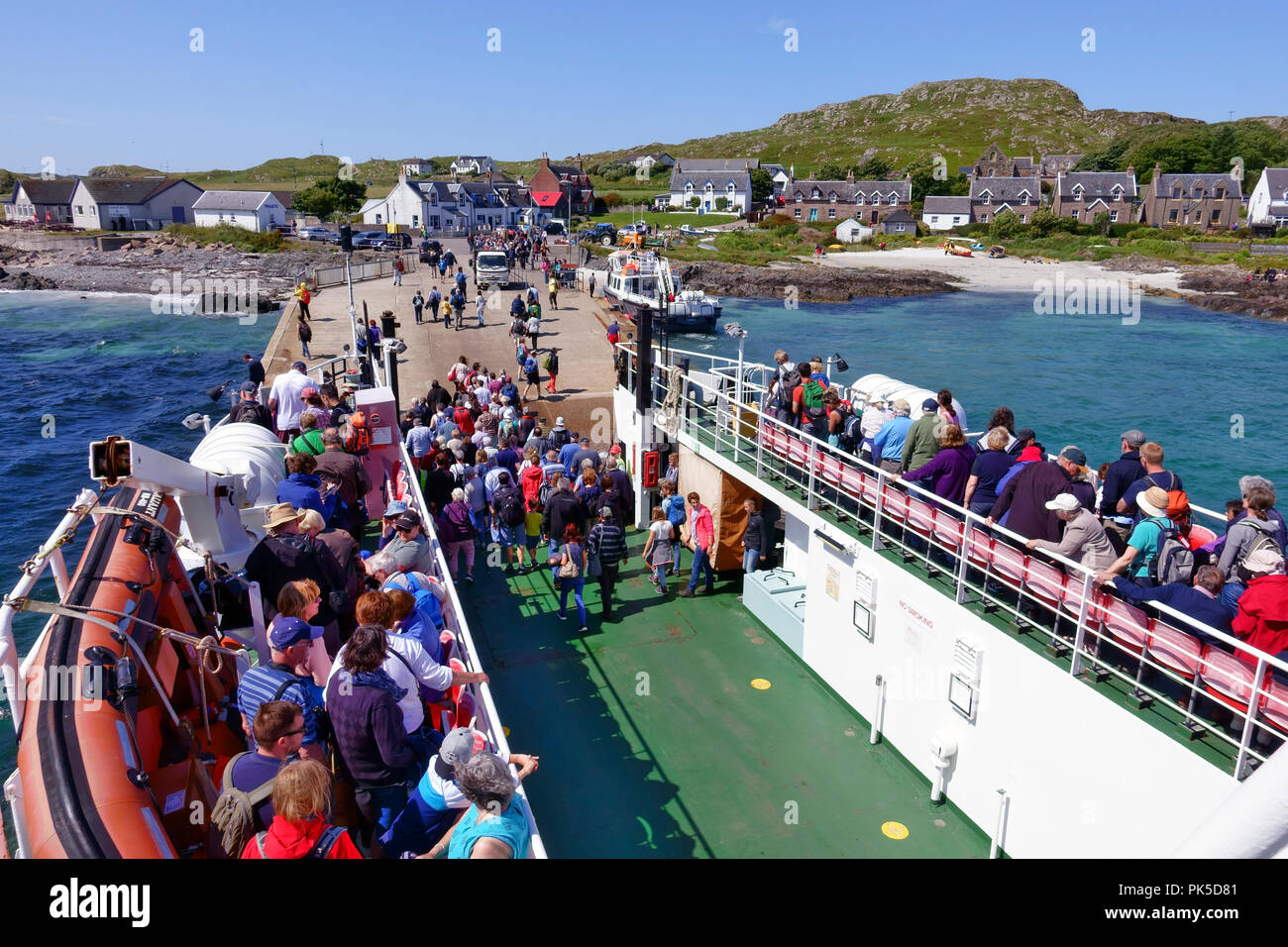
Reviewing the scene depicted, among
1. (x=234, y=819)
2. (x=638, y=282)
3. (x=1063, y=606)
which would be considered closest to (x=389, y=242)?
(x=638, y=282)

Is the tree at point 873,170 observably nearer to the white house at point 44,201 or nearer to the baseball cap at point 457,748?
the white house at point 44,201

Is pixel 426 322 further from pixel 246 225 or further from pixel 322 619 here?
pixel 246 225

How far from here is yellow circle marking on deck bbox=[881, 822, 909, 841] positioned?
274 inches

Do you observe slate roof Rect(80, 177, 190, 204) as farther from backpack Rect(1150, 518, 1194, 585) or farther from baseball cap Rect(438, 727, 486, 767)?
backpack Rect(1150, 518, 1194, 585)

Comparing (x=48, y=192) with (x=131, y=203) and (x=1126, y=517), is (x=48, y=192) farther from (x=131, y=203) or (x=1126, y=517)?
(x=1126, y=517)

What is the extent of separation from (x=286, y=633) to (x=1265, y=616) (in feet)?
19.5

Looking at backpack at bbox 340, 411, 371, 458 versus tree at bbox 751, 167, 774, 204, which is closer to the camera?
backpack at bbox 340, 411, 371, 458

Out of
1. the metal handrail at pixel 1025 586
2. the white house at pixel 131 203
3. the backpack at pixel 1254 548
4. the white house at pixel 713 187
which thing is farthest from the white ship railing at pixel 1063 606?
the white house at pixel 713 187

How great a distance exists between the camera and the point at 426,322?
26.8 metres

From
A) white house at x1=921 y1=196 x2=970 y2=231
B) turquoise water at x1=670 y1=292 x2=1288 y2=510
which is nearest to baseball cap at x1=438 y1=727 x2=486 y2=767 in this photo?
turquoise water at x1=670 y1=292 x2=1288 y2=510

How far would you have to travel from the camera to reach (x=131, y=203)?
8775cm

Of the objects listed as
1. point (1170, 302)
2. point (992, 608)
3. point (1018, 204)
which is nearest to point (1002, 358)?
point (1170, 302)

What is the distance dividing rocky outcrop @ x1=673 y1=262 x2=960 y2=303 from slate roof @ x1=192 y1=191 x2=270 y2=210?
47.8 meters
